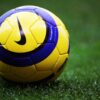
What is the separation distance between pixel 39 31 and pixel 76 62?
427 cm

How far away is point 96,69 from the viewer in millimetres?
9625

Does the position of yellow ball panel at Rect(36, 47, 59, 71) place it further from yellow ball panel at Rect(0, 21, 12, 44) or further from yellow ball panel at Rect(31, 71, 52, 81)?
yellow ball panel at Rect(0, 21, 12, 44)

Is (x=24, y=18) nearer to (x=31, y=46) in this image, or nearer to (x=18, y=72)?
(x=31, y=46)

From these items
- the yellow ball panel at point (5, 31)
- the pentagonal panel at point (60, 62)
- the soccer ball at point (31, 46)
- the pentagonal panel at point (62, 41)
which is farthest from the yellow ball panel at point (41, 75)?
the yellow ball panel at point (5, 31)

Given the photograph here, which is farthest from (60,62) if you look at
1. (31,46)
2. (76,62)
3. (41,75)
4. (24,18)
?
(76,62)

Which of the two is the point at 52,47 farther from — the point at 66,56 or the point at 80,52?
the point at 80,52

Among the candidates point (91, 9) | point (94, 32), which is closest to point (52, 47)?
point (94, 32)

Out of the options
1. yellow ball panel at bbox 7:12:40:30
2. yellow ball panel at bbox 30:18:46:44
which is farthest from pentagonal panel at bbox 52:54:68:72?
yellow ball panel at bbox 7:12:40:30

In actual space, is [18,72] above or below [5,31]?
below

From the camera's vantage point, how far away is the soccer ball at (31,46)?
6.79 meters

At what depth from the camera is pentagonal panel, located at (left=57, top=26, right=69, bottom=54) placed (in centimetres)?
700

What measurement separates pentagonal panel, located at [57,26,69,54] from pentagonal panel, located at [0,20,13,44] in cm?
69

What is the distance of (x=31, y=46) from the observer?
6.79 metres

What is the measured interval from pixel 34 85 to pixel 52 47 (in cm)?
67
